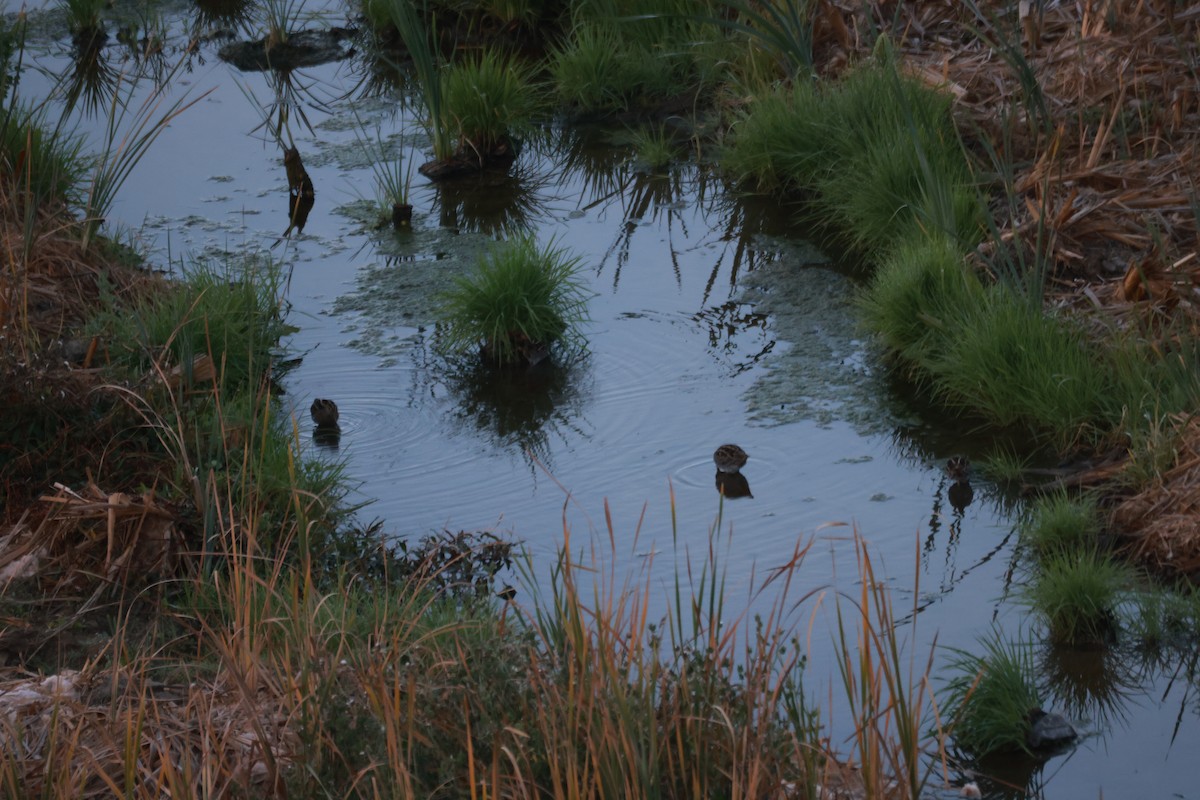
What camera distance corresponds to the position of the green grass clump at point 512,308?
18.2 feet

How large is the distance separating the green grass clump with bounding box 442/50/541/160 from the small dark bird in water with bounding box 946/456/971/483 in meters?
3.92

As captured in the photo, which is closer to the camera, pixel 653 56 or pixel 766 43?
pixel 766 43

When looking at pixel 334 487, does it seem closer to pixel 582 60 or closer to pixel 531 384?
pixel 531 384

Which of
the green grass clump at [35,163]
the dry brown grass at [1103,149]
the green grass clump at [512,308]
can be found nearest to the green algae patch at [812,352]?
the dry brown grass at [1103,149]

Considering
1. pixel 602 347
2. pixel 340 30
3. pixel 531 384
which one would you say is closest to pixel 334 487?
pixel 531 384

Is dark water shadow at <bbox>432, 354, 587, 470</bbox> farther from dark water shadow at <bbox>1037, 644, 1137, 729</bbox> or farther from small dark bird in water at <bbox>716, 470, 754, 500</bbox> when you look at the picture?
dark water shadow at <bbox>1037, 644, 1137, 729</bbox>

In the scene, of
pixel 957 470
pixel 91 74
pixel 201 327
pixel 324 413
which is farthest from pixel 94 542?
pixel 91 74

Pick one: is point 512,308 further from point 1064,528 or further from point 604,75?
point 604,75

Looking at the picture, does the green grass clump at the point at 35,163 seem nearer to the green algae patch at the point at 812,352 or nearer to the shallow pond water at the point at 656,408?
the shallow pond water at the point at 656,408

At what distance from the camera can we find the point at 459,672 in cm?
280

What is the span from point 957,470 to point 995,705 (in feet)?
4.15

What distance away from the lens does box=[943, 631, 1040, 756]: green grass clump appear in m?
3.34

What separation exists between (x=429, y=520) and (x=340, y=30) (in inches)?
261

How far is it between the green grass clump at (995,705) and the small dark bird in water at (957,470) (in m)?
1.07
